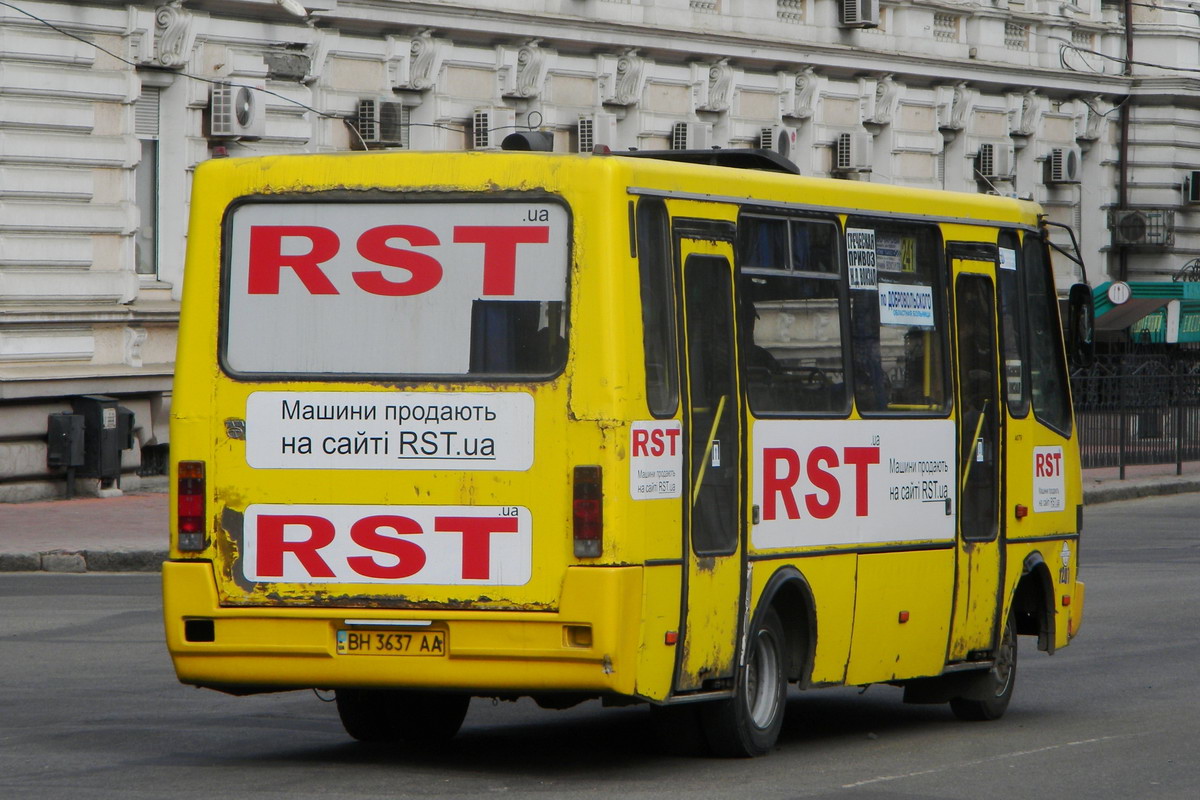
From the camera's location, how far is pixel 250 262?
29.9ft

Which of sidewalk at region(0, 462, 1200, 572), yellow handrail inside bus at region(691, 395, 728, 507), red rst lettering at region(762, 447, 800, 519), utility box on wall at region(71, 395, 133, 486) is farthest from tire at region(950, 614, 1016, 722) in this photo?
utility box on wall at region(71, 395, 133, 486)

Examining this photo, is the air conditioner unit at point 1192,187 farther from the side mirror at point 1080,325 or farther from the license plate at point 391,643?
the license plate at point 391,643

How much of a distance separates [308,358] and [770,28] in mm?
25692

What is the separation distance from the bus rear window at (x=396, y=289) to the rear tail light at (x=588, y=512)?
0.44 meters

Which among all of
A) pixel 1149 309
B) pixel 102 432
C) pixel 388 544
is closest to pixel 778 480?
pixel 388 544

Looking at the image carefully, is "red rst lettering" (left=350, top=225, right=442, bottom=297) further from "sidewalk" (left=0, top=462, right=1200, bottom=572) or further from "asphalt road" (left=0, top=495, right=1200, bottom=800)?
"sidewalk" (left=0, top=462, right=1200, bottom=572)

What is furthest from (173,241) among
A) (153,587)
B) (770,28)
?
(770,28)

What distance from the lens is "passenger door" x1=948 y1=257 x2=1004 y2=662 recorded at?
10914mm

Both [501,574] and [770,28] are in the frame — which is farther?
[770,28]

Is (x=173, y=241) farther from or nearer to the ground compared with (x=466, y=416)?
farther from the ground

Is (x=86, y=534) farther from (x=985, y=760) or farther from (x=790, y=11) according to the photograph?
(x=790, y=11)

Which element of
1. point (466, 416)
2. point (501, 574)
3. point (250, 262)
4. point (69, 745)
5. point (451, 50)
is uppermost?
point (451, 50)

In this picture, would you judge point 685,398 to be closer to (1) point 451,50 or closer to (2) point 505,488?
(2) point 505,488

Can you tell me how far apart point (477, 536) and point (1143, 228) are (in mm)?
35874
